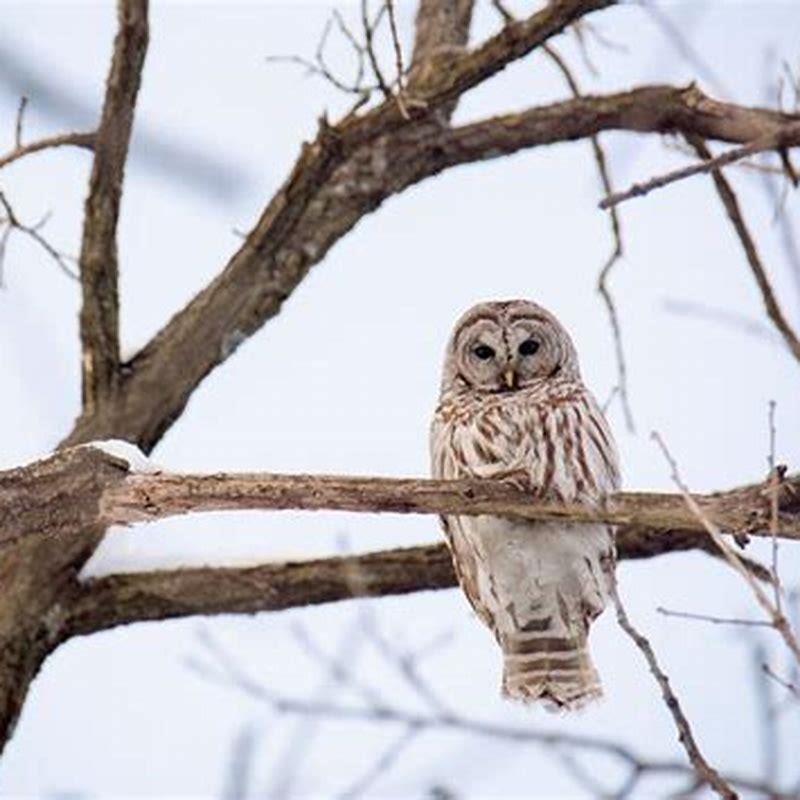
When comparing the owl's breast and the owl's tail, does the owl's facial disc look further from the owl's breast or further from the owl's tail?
the owl's tail

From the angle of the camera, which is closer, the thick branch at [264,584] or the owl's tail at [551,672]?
the owl's tail at [551,672]

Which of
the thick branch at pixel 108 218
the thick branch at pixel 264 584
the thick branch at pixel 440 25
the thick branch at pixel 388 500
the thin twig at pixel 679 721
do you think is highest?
the thick branch at pixel 440 25

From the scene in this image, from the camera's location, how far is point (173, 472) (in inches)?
179

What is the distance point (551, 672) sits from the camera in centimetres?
536

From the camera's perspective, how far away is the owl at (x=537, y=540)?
17.2 ft

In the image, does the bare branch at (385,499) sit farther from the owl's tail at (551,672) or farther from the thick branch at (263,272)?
the thick branch at (263,272)

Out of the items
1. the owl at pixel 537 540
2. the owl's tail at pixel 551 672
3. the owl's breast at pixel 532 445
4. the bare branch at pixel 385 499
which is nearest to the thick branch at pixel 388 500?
the bare branch at pixel 385 499

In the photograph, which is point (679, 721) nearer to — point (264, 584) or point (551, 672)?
point (551, 672)

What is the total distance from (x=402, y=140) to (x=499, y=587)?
6.45ft

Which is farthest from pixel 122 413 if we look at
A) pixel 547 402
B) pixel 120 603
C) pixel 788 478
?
pixel 788 478

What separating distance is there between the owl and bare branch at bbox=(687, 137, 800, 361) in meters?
0.62

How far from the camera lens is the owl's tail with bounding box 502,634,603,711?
534cm

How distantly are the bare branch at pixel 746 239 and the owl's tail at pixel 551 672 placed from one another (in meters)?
1.14

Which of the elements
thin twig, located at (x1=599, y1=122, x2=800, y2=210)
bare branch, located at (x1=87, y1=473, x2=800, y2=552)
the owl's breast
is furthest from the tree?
thin twig, located at (x1=599, y1=122, x2=800, y2=210)
